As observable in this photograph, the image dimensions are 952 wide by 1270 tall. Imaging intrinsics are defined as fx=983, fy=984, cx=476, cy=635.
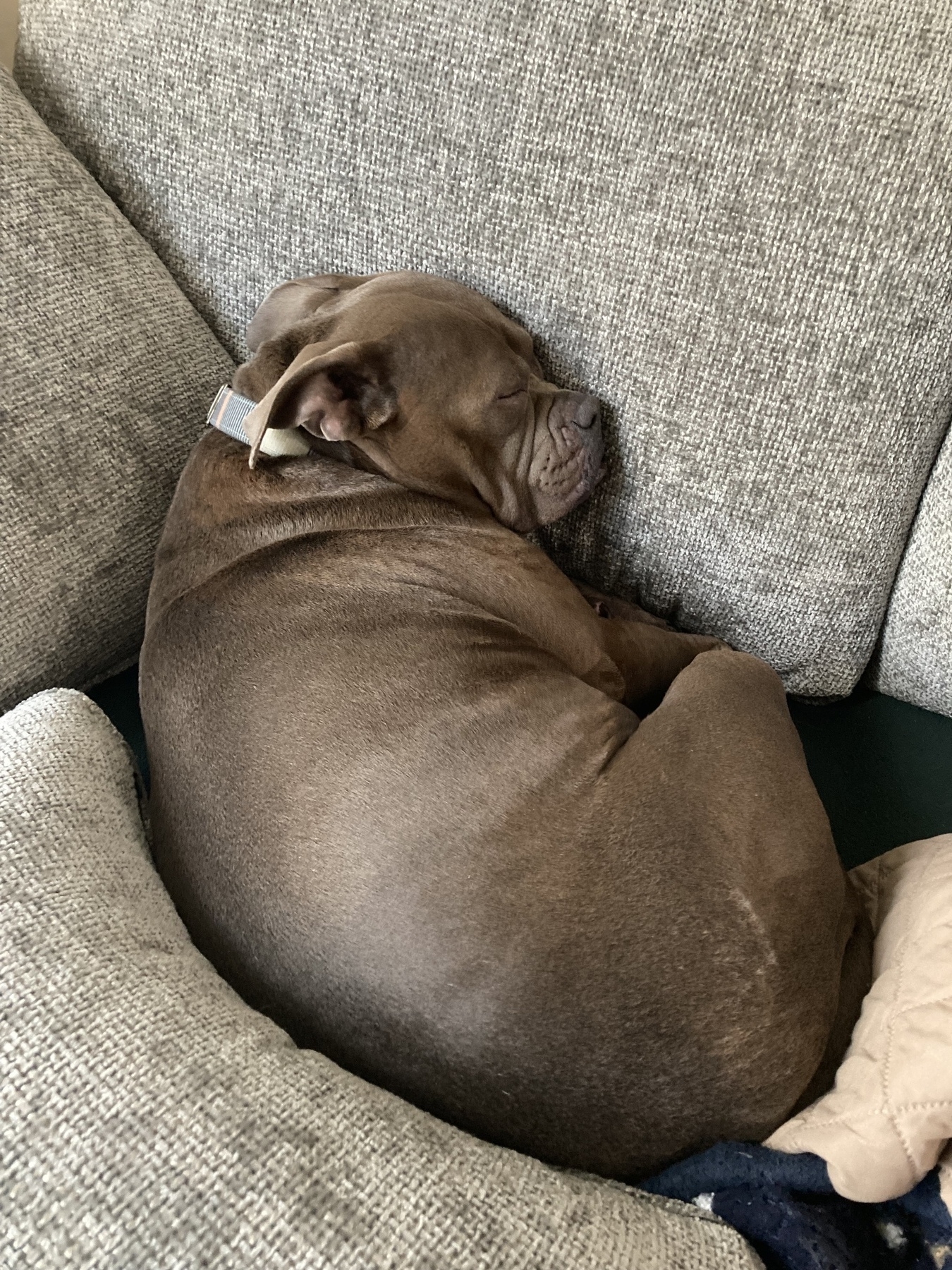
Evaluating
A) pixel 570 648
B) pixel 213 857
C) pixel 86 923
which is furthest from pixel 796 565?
pixel 86 923

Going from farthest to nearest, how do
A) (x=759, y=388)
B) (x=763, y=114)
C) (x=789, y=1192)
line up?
(x=759, y=388) < (x=763, y=114) < (x=789, y=1192)

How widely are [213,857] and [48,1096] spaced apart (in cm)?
40

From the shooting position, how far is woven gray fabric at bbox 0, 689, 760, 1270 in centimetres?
96

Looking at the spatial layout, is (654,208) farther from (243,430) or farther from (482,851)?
(482,851)

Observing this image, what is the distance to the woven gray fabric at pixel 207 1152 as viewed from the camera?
37.7 inches

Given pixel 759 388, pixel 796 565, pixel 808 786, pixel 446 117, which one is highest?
pixel 446 117

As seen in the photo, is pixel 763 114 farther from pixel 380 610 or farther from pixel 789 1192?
pixel 789 1192

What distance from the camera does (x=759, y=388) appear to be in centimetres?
163

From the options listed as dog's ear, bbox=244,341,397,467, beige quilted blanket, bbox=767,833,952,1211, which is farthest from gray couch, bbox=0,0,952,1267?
dog's ear, bbox=244,341,397,467

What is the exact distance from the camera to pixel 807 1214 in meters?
1.14

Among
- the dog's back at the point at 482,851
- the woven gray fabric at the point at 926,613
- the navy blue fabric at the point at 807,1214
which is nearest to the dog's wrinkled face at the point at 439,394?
the dog's back at the point at 482,851

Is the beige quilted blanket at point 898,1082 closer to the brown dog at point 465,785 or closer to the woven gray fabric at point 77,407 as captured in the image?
the brown dog at point 465,785

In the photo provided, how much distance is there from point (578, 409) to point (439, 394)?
24 cm

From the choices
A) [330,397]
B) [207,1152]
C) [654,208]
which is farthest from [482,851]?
[654,208]
